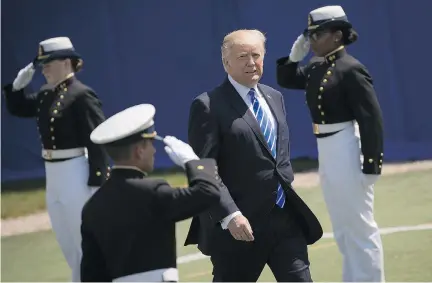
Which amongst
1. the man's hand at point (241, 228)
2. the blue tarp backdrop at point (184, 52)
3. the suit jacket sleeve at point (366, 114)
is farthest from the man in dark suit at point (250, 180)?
the blue tarp backdrop at point (184, 52)

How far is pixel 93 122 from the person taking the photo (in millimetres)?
7707

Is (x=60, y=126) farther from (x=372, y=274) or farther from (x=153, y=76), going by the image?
(x=153, y=76)

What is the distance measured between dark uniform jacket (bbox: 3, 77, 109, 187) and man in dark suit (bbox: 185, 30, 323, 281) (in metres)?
2.08

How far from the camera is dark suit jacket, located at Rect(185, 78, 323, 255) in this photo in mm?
5617

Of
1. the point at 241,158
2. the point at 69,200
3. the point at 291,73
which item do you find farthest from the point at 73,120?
the point at 241,158

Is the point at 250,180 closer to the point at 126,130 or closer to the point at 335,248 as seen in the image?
the point at 126,130

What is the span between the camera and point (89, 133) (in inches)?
303

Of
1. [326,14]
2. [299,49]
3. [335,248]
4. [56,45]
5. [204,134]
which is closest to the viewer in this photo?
[204,134]

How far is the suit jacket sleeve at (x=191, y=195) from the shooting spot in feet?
14.5

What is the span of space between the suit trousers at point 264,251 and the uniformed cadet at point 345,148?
1437 mm

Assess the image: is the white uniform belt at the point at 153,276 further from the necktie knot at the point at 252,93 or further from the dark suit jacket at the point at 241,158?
the necktie knot at the point at 252,93

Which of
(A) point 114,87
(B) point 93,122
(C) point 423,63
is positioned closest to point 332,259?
(B) point 93,122

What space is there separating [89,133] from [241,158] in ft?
7.45

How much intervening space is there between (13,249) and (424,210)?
359 centimetres
